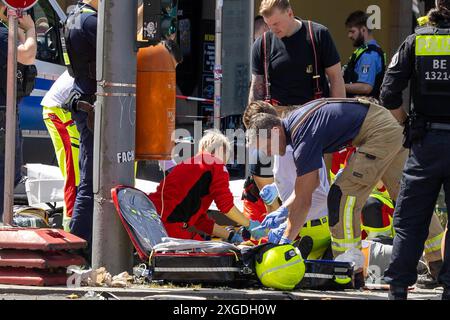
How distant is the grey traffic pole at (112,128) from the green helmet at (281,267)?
1.05m

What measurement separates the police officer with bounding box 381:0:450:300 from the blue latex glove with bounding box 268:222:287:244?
3.94 ft

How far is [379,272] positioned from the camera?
7934 mm

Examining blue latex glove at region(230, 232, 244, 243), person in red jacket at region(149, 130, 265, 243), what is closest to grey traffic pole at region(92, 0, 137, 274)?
person in red jacket at region(149, 130, 265, 243)

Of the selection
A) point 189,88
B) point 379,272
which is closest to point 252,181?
point 379,272

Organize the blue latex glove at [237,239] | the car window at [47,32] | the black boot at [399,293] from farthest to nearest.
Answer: the car window at [47,32] < the blue latex glove at [237,239] < the black boot at [399,293]

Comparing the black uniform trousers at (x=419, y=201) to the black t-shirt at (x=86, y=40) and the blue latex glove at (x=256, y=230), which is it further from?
the black t-shirt at (x=86, y=40)

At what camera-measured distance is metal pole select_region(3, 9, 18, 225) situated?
783cm

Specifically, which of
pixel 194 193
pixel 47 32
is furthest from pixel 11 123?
pixel 47 32

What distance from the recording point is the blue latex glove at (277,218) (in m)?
8.02

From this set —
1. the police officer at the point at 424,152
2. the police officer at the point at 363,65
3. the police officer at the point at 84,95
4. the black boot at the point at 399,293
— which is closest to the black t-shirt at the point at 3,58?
the police officer at the point at 84,95

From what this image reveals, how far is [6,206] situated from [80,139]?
85cm

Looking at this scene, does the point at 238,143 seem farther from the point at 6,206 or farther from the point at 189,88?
the point at 6,206

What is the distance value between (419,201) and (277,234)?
1449 millimetres
